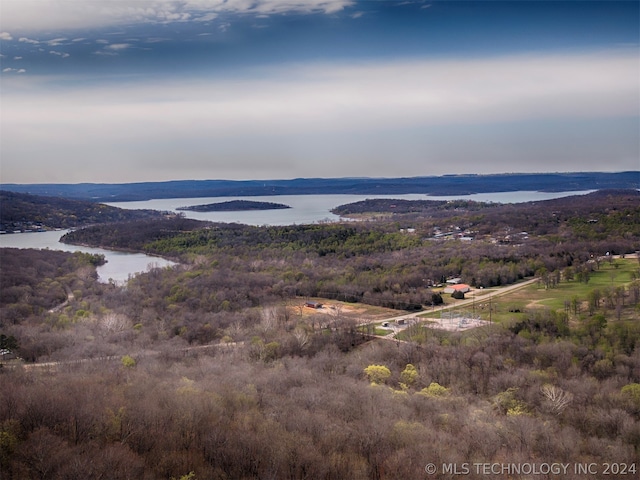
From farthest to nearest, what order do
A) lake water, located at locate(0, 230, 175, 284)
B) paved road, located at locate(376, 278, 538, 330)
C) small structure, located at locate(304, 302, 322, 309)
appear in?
lake water, located at locate(0, 230, 175, 284) → small structure, located at locate(304, 302, 322, 309) → paved road, located at locate(376, 278, 538, 330)

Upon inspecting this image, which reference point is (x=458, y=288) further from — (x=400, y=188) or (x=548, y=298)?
(x=400, y=188)

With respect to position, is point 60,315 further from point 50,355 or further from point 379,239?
point 379,239

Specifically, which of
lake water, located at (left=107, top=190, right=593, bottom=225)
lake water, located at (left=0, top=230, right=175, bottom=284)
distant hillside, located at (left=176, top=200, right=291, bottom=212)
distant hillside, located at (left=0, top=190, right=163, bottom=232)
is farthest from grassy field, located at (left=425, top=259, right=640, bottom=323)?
distant hillside, located at (left=176, top=200, right=291, bottom=212)

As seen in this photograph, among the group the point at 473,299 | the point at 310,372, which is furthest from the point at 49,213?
the point at 310,372

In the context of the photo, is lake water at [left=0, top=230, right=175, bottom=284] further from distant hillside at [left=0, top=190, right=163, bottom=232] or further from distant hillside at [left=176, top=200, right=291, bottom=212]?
distant hillside at [left=176, top=200, right=291, bottom=212]

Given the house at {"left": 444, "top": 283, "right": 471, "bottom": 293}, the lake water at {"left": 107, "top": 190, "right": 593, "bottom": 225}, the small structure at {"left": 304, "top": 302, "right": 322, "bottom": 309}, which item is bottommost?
the small structure at {"left": 304, "top": 302, "right": 322, "bottom": 309}
